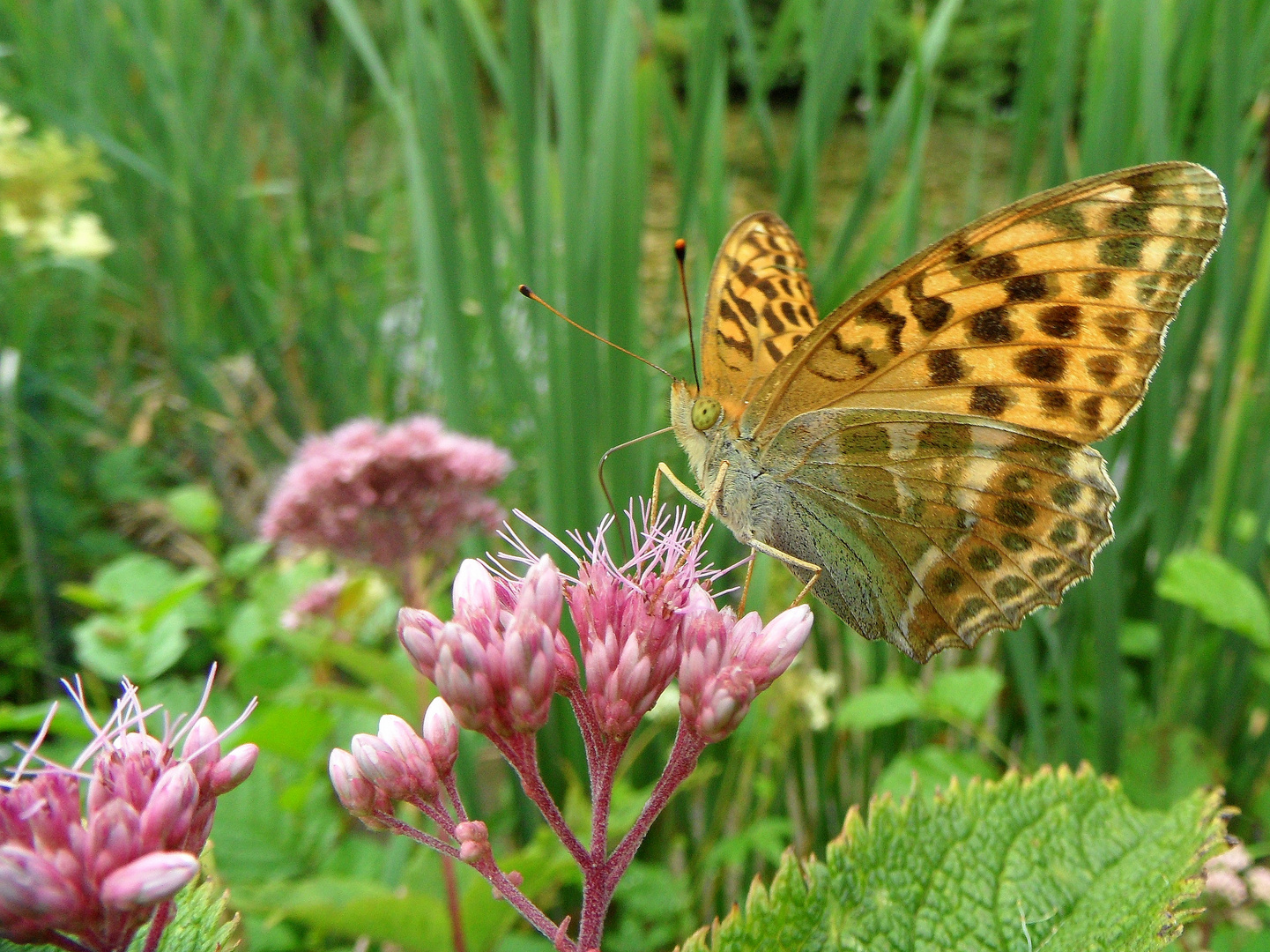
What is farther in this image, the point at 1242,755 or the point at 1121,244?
the point at 1242,755

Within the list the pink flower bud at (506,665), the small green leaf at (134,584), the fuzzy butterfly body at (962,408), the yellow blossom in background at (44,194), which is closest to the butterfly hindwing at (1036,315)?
the fuzzy butterfly body at (962,408)

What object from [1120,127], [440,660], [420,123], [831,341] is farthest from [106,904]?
[1120,127]

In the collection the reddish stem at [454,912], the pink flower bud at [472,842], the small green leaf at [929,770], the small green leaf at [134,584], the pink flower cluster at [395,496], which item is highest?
the pink flower bud at [472,842]

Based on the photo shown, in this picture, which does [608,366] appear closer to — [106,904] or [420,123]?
[420,123]

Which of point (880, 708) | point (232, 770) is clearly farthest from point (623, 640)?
point (880, 708)

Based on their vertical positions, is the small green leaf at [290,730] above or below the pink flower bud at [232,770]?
below

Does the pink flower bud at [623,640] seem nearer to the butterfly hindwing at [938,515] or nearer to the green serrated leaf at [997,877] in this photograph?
the green serrated leaf at [997,877]
